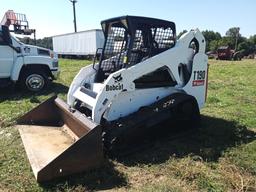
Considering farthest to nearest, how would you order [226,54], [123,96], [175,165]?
1. [226,54]
2. [123,96]
3. [175,165]

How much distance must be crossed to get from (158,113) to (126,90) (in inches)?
24.0

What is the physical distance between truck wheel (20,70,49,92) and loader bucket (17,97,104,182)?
4412 millimetres

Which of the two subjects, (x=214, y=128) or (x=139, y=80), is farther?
(x=214, y=128)

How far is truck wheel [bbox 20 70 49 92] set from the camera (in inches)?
405

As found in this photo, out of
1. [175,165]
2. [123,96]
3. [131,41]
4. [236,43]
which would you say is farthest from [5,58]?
[236,43]

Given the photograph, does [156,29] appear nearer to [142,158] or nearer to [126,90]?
[126,90]

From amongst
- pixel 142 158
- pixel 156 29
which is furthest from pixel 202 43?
pixel 142 158

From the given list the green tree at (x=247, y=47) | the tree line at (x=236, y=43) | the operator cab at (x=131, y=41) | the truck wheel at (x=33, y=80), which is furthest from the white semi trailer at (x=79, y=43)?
the green tree at (x=247, y=47)

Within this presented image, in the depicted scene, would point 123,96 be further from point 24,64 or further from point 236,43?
point 236,43

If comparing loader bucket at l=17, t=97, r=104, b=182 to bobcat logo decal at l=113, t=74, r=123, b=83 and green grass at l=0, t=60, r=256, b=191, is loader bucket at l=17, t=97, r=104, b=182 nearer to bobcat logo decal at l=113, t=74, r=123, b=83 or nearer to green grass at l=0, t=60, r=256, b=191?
green grass at l=0, t=60, r=256, b=191

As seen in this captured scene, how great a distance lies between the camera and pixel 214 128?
20.3 feet

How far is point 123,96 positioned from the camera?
5.22 m

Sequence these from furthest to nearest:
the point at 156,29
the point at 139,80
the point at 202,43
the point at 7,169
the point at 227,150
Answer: the point at 202,43, the point at 156,29, the point at 139,80, the point at 227,150, the point at 7,169

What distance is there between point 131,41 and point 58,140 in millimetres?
1941
